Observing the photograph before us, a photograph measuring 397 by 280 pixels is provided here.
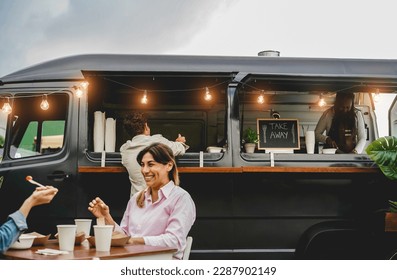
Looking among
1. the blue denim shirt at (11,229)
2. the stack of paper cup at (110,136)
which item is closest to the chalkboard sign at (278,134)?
the stack of paper cup at (110,136)

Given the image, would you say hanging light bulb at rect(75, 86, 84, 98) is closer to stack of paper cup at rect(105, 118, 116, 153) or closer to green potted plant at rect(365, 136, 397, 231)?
stack of paper cup at rect(105, 118, 116, 153)

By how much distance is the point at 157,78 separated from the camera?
3631 mm

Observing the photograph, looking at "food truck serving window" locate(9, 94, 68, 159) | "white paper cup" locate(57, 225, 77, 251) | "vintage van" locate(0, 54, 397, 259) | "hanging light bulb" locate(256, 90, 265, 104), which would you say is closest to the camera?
"white paper cup" locate(57, 225, 77, 251)

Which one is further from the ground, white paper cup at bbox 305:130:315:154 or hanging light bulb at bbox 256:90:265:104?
hanging light bulb at bbox 256:90:265:104

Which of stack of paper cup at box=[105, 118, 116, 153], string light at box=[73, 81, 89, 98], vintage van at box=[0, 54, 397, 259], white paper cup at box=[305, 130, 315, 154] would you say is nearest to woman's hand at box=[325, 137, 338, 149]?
white paper cup at box=[305, 130, 315, 154]

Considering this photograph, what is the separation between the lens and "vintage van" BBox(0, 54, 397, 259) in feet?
11.3

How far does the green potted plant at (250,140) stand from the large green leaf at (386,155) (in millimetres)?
850

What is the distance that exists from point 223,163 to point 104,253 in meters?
1.64

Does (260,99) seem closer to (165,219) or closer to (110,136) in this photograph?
(110,136)

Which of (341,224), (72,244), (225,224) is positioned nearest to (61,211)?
(225,224)

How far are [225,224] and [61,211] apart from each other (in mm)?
1159

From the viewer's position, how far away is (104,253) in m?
2.05

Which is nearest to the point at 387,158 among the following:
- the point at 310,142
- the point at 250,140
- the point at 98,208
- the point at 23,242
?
the point at 310,142

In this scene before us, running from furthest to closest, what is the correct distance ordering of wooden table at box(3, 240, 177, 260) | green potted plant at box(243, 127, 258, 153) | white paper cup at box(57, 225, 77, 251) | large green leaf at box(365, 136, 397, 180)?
green potted plant at box(243, 127, 258, 153)
large green leaf at box(365, 136, 397, 180)
white paper cup at box(57, 225, 77, 251)
wooden table at box(3, 240, 177, 260)
